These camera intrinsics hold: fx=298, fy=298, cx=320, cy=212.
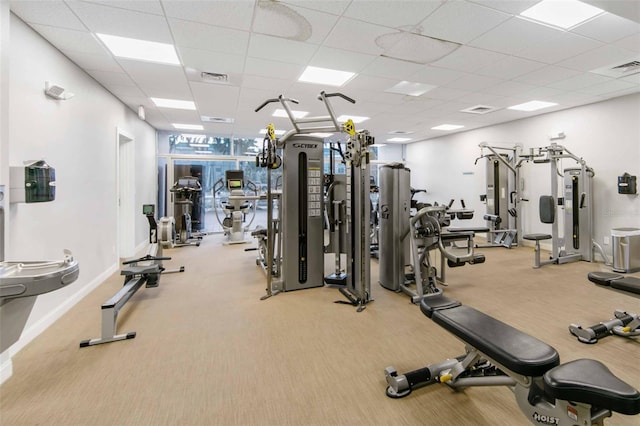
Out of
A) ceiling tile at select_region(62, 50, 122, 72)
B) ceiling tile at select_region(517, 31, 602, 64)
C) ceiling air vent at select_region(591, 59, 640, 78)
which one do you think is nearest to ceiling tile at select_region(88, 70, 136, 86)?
ceiling tile at select_region(62, 50, 122, 72)

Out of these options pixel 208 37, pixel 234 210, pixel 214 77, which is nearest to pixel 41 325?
pixel 208 37

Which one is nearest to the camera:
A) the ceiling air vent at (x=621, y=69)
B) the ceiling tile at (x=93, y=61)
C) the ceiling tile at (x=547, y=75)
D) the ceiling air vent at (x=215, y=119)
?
the ceiling tile at (x=93, y=61)

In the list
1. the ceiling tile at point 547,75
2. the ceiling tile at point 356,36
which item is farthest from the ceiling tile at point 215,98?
the ceiling tile at point 547,75

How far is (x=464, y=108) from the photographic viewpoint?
19.1 ft

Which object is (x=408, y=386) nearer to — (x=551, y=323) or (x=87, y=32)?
(x=551, y=323)

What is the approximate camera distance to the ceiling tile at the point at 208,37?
2.80 m

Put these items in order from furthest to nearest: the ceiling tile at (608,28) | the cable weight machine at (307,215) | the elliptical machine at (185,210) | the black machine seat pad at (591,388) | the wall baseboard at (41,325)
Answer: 1. the elliptical machine at (185,210)
2. the cable weight machine at (307,215)
3. the ceiling tile at (608,28)
4. the wall baseboard at (41,325)
5. the black machine seat pad at (591,388)

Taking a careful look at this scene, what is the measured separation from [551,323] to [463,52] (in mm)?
2983

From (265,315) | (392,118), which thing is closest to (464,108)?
(392,118)

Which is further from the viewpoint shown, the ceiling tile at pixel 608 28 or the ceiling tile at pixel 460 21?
the ceiling tile at pixel 608 28

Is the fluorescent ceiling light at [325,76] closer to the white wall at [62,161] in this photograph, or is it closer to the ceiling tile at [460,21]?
the ceiling tile at [460,21]

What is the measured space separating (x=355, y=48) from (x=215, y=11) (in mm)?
1461

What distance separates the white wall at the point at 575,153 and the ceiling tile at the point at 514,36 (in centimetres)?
335

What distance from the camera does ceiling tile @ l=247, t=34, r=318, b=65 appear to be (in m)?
3.07
